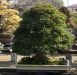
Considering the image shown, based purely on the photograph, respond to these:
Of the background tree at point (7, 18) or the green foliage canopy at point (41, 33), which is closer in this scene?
the green foliage canopy at point (41, 33)

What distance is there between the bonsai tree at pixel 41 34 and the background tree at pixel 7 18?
8789mm

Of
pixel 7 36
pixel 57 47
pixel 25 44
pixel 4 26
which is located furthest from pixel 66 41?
pixel 7 36

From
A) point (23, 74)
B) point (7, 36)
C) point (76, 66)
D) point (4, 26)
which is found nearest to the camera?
point (23, 74)

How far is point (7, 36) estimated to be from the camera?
27375 millimetres

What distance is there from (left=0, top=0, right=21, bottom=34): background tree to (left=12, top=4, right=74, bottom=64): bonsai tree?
8.79 meters

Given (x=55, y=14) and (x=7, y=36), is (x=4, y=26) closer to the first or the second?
(x=7, y=36)

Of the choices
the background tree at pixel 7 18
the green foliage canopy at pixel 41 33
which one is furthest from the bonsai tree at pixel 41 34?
the background tree at pixel 7 18

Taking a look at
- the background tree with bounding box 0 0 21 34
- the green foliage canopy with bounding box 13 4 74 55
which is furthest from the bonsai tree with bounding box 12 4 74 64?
the background tree with bounding box 0 0 21 34

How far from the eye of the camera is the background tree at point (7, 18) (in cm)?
2070

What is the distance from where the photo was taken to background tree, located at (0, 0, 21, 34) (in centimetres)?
2070

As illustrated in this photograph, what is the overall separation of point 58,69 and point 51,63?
1.47 ft

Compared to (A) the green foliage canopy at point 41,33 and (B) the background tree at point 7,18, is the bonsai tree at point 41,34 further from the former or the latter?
(B) the background tree at point 7,18

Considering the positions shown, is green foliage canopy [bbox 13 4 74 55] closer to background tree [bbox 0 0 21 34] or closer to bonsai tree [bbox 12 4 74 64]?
bonsai tree [bbox 12 4 74 64]

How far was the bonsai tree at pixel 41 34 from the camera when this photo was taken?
11.1m
